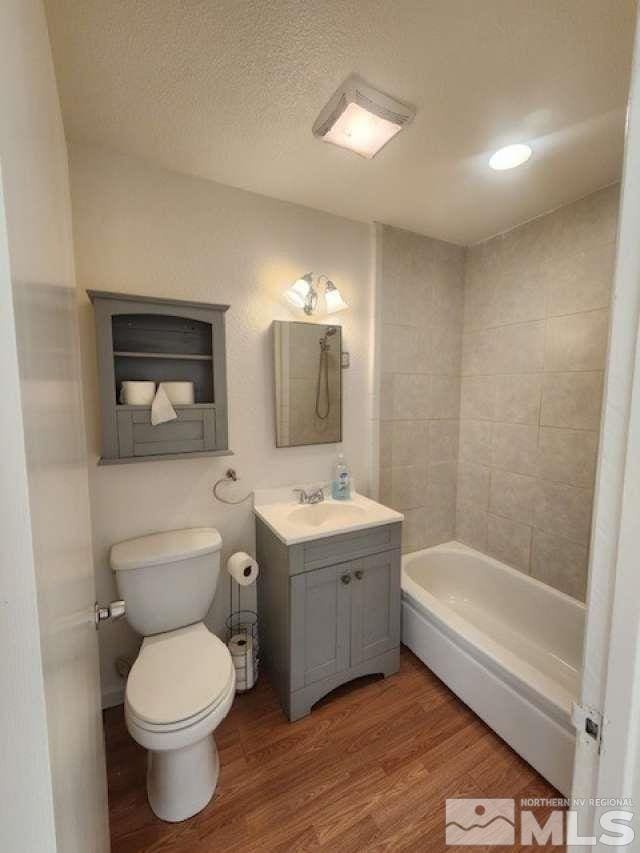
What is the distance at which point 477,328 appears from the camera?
227cm

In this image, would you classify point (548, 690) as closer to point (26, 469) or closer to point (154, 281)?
point (26, 469)

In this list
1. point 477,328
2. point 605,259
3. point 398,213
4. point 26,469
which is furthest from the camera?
point 477,328

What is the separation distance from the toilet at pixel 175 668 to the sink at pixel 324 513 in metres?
0.45

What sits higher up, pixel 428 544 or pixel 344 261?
pixel 344 261

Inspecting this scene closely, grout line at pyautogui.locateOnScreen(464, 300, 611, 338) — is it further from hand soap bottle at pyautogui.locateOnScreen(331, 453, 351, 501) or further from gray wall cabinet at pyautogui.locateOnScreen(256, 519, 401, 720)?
gray wall cabinet at pyautogui.locateOnScreen(256, 519, 401, 720)

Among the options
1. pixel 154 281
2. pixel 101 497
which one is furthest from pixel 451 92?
pixel 101 497

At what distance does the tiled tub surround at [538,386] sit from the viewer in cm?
172

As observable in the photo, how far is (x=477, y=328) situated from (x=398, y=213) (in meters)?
0.88

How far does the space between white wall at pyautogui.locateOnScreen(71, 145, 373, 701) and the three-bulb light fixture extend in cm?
6

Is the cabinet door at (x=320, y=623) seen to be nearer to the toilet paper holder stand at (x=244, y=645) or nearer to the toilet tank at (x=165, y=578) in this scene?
the toilet paper holder stand at (x=244, y=645)

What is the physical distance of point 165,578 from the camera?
1.43m

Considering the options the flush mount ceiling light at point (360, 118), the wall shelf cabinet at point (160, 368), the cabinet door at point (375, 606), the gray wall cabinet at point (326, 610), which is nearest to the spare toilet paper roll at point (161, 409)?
the wall shelf cabinet at point (160, 368)

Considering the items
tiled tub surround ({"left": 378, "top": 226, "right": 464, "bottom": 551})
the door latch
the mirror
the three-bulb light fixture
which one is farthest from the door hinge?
the three-bulb light fixture

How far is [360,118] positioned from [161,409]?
4.32 ft
